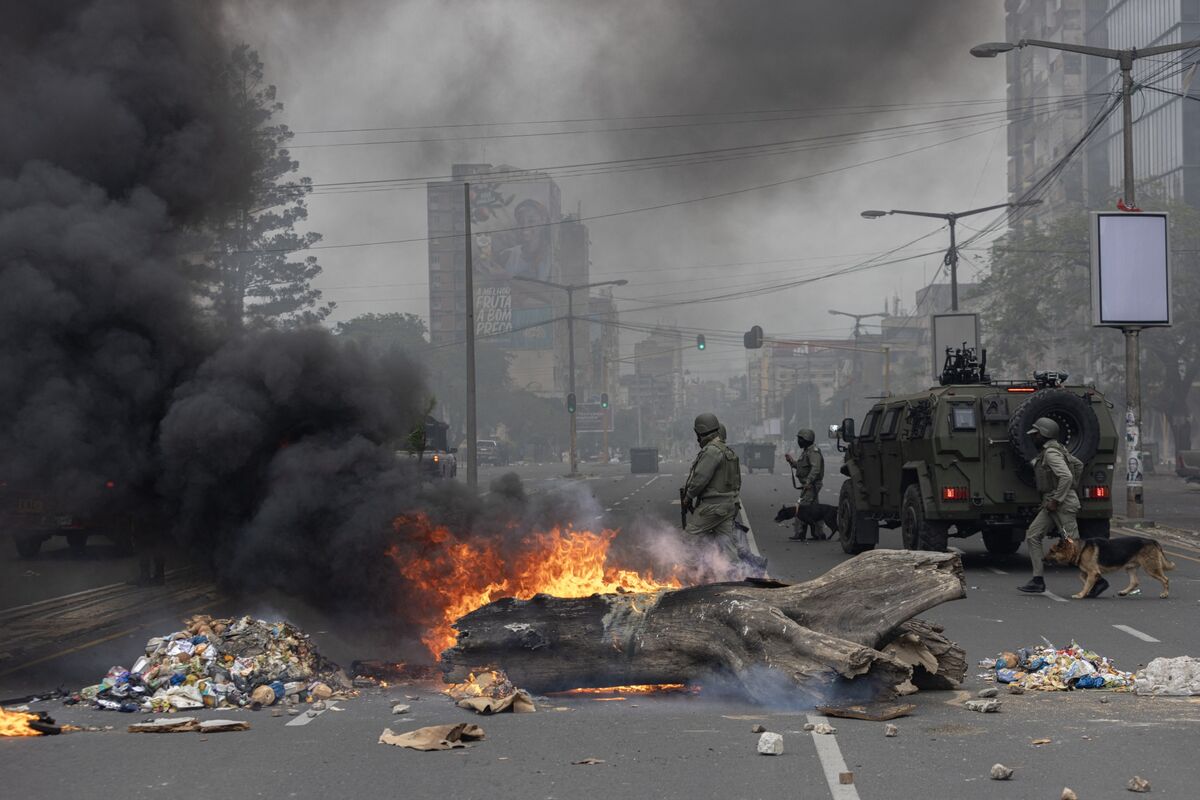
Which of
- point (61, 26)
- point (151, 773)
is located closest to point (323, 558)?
point (151, 773)

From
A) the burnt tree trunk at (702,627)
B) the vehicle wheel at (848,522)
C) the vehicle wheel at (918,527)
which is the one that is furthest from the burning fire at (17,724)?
the vehicle wheel at (848,522)

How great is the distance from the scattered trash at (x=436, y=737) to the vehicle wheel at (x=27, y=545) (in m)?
12.9

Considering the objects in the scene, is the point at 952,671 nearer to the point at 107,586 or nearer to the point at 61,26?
the point at 61,26

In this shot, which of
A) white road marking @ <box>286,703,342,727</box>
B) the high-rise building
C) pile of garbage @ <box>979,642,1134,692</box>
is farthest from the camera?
the high-rise building

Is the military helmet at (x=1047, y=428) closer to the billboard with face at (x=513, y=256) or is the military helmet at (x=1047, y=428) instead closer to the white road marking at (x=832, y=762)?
the white road marking at (x=832, y=762)

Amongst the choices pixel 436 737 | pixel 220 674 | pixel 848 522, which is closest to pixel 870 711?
pixel 436 737

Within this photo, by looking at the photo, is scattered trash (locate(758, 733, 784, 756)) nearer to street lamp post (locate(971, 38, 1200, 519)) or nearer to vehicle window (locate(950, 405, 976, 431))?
vehicle window (locate(950, 405, 976, 431))

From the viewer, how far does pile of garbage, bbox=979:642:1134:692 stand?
859 centimetres

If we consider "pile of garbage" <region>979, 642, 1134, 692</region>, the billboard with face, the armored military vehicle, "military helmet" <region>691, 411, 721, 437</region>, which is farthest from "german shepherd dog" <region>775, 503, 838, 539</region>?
the billboard with face

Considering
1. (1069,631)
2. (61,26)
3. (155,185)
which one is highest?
(61,26)

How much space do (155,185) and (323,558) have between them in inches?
161

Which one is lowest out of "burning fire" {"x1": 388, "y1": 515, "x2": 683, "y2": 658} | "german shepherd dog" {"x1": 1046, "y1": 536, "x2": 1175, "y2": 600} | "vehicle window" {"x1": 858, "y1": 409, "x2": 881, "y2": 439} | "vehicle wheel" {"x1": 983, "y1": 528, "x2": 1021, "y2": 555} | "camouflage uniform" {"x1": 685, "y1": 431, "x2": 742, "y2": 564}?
"vehicle wheel" {"x1": 983, "y1": 528, "x2": 1021, "y2": 555}

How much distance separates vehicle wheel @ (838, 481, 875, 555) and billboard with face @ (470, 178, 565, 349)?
136689 mm

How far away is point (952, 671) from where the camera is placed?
8461 millimetres
